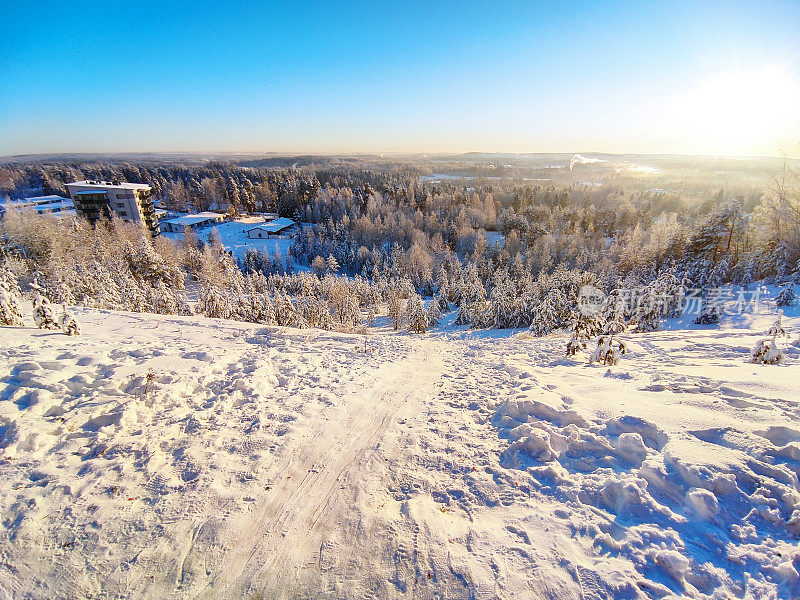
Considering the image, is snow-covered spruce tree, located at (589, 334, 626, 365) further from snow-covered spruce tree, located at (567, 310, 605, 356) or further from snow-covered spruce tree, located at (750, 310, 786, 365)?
snow-covered spruce tree, located at (750, 310, 786, 365)

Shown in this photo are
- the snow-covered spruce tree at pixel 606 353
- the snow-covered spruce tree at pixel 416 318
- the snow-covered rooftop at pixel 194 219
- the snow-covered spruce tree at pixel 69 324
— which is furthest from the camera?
the snow-covered rooftop at pixel 194 219

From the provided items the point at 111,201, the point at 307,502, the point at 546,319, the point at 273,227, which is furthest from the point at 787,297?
the point at 273,227

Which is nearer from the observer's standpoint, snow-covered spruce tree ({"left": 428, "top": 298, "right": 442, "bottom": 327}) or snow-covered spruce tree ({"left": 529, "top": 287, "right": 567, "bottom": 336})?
snow-covered spruce tree ({"left": 529, "top": 287, "right": 567, "bottom": 336})

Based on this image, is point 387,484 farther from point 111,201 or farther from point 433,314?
point 111,201

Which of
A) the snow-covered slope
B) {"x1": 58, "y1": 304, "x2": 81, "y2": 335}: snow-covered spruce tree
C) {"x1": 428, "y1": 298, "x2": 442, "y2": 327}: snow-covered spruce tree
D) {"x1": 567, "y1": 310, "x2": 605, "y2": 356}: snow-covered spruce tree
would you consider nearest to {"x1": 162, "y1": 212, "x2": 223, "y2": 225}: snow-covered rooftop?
{"x1": 428, "y1": 298, "x2": 442, "y2": 327}: snow-covered spruce tree

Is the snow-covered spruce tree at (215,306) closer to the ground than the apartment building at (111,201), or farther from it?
closer to the ground

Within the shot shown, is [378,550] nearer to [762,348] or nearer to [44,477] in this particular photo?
[44,477]

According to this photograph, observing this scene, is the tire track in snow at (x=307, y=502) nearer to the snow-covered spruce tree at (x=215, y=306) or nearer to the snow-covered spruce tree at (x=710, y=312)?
the snow-covered spruce tree at (x=710, y=312)

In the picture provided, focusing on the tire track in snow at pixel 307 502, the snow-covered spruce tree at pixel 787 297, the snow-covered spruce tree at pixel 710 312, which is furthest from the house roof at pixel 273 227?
the snow-covered spruce tree at pixel 787 297
